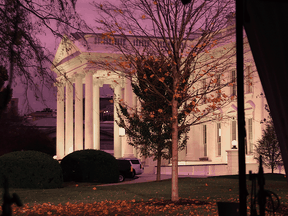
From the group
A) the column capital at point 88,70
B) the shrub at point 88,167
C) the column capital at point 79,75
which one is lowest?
the shrub at point 88,167

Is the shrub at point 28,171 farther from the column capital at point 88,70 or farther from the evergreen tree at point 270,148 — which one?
the column capital at point 88,70

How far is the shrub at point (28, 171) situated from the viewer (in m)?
20.9

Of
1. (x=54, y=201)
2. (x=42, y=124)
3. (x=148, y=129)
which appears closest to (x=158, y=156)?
(x=148, y=129)

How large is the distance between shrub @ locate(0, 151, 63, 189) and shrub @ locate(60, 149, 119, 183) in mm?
3937

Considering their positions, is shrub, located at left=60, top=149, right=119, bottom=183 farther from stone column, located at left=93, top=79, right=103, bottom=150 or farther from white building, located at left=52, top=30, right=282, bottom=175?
stone column, located at left=93, top=79, right=103, bottom=150

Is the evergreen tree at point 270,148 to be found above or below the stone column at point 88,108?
below

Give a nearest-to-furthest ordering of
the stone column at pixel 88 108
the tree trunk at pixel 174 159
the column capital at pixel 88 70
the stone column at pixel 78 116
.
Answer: the tree trunk at pixel 174 159
the column capital at pixel 88 70
the stone column at pixel 88 108
the stone column at pixel 78 116

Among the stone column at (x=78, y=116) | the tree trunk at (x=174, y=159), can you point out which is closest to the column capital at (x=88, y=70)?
the stone column at (x=78, y=116)

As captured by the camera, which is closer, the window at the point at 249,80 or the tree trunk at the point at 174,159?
the tree trunk at the point at 174,159

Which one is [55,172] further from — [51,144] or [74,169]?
[51,144]

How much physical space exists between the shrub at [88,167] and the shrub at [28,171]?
3937mm

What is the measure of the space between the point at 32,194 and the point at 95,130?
111 ft

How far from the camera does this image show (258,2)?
407cm

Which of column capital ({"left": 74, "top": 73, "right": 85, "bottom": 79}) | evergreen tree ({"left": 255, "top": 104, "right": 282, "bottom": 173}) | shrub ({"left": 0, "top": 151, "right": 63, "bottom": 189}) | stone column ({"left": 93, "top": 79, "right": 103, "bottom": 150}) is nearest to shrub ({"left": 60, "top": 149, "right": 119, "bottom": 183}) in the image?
shrub ({"left": 0, "top": 151, "right": 63, "bottom": 189})
